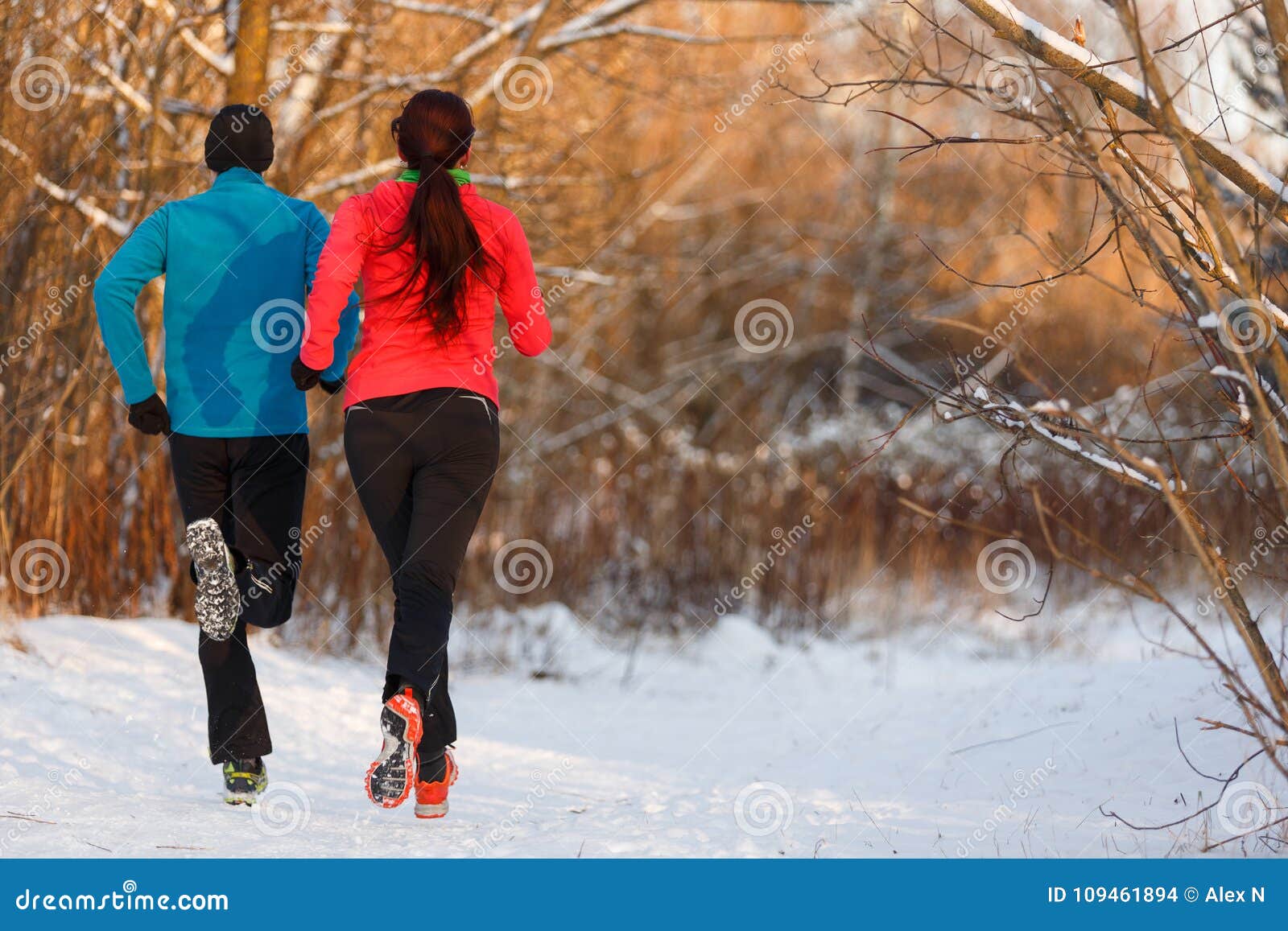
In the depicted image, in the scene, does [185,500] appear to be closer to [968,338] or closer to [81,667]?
[81,667]

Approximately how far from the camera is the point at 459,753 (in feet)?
17.2

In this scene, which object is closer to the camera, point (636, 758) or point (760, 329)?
point (636, 758)

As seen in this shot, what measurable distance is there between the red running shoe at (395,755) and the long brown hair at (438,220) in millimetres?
933

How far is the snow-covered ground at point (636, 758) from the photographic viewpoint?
11.0 ft

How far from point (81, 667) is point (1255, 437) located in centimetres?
433

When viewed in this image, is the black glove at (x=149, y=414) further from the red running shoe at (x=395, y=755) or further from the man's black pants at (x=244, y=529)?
the red running shoe at (x=395, y=755)

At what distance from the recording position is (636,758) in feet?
17.9

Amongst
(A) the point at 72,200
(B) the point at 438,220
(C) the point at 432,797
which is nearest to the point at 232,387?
(B) the point at 438,220

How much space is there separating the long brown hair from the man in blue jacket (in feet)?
1.00

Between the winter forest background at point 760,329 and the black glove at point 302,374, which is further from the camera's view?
the black glove at point 302,374

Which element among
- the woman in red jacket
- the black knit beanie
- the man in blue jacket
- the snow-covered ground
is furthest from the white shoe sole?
the black knit beanie

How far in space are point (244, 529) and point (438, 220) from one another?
38.8 inches

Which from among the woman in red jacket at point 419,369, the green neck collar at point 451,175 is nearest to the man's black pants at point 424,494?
the woman in red jacket at point 419,369

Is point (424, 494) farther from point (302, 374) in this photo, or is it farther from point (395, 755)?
point (395, 755)
